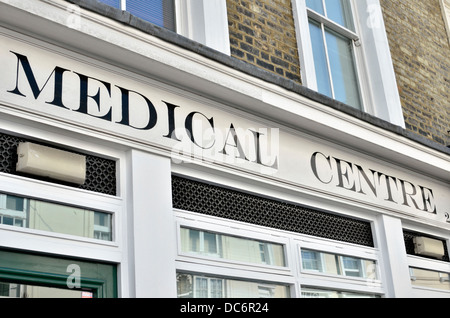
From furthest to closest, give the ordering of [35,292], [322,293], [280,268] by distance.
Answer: [322,293]
[280,268]
[35,292]

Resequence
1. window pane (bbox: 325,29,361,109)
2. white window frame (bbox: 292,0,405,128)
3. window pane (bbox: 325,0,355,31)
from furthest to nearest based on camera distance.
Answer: window pane (bbox: 325,0,355,31), white window frame (bbox: 292,0,405,128), window pane (bbox: 325,29,361,109)

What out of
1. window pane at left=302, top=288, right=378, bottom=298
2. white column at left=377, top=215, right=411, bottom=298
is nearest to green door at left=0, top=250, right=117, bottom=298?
window pane at left=302, top=288, right=378, bottom=298

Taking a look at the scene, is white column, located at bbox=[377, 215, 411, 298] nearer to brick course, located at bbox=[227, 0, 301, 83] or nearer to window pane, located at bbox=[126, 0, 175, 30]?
brick course, located at bbox=[227, 0, 301, 83]

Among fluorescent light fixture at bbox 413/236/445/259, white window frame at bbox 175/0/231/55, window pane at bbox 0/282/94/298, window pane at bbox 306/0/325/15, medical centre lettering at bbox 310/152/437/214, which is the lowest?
window pane at bbox 0/282/94/298

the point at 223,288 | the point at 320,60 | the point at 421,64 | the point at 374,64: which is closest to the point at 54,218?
the point at 223,288

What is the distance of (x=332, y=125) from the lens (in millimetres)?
5961

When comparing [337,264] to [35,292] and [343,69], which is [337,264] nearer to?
[343,69]

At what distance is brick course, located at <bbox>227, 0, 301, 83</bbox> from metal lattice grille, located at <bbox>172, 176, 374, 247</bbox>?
1264mm

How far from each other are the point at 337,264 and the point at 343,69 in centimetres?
235

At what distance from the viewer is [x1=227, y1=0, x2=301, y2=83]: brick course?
591 centimetres

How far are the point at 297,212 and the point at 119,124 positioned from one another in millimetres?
1984

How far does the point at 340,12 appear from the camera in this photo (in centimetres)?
761

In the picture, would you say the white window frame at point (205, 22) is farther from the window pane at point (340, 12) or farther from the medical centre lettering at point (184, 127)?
the window pane at point (340, 12)
